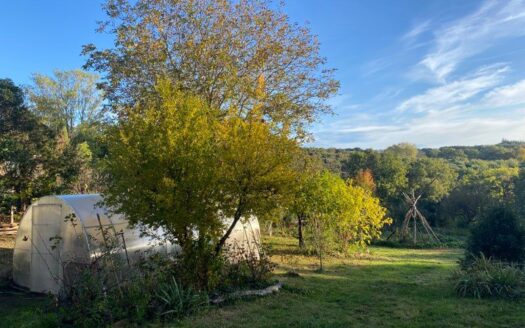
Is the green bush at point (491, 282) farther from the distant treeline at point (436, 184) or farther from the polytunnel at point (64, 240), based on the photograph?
the distant treeline at point (436, 184)

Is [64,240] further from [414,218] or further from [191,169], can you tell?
[414,218]

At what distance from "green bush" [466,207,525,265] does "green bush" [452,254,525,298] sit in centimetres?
119

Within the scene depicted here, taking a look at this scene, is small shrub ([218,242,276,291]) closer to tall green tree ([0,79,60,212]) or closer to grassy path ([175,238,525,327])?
grassy path ([175,238,525,327])

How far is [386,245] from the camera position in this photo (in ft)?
89.3

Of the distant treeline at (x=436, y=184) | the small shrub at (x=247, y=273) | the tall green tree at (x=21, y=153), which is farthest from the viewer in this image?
the distant treeline at (x=436, y=184)

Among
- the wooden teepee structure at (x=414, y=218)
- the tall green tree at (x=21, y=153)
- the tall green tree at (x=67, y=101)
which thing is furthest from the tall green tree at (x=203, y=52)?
the tall green tree at (x=67, y=101)

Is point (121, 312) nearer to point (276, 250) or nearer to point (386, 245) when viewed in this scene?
point (276, 250)

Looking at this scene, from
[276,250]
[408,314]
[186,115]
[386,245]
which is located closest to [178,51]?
[186,115]

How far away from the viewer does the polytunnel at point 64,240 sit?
9.99 m

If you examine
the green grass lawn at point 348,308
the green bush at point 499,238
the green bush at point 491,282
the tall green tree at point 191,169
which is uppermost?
the tall green tree at point 191,169

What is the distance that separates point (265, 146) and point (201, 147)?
141cm

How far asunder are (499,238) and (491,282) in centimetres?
238

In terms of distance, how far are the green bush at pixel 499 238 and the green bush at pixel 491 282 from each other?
46.9 inches

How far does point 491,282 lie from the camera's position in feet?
29.7
